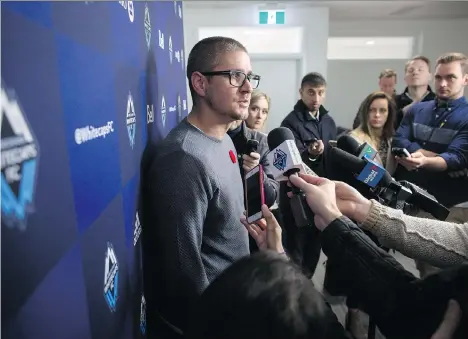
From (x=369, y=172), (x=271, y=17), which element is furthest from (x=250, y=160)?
(x=271, y=17)

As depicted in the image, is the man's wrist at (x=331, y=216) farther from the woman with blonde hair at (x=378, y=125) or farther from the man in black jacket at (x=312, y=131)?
the woman with blonde hair at (x=378, y=125)

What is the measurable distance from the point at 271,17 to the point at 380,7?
170 cm

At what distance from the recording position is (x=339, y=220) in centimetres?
82

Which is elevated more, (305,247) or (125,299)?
(125,299)

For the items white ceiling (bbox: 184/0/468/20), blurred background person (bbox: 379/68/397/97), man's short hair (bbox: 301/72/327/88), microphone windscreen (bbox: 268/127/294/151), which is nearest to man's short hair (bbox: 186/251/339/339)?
microphone windscreen (bbox: 268/127/294/151)

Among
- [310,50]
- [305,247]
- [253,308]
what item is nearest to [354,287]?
[253,308]

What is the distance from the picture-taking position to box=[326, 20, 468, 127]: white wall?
611 cm

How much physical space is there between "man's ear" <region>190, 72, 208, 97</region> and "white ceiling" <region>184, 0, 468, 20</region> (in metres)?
4.03

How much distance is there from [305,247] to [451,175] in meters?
0.96

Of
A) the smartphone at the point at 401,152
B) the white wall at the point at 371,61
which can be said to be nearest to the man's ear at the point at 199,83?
the smartphone at the point at 401,152

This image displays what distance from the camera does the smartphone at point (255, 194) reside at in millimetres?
1060

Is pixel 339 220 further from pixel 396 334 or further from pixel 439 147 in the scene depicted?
pixel 439 147

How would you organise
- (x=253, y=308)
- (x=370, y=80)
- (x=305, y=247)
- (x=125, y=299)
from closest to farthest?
(x=253, y=308)
(x=125, y=299)
(x=305, y=247)
(x=370, y=80)

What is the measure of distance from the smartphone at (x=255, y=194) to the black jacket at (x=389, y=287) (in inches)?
10.8
